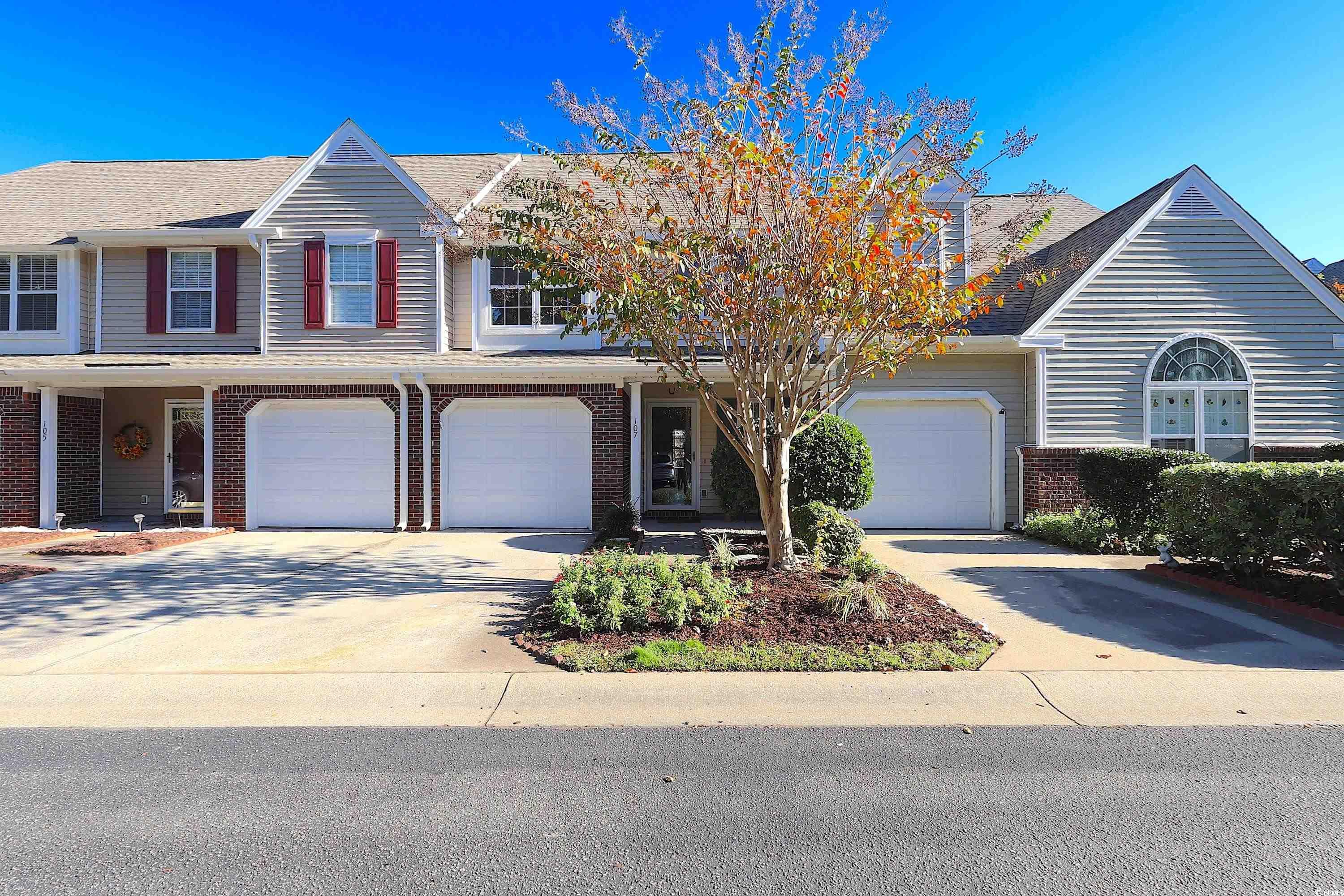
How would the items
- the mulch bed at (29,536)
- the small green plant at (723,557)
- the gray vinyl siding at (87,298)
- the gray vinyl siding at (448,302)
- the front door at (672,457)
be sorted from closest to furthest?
the small green plant at (723,557)
the mulch bed at (29,536)
the gray vinyl siding at (448,302)
the gray vinyl siding at (87,298)
the front door at (672,457)

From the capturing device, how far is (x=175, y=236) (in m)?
13.3

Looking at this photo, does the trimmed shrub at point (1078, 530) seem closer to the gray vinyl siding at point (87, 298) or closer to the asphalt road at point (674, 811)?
the asphalt road at point (674, 811)

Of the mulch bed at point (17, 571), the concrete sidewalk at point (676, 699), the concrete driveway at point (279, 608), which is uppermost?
the mulch bed at point (17, 571)

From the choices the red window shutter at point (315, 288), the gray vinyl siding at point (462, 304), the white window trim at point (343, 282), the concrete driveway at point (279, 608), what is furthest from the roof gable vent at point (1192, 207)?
the red window shutter at point (315, 288)

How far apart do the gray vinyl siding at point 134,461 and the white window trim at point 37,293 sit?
143cm

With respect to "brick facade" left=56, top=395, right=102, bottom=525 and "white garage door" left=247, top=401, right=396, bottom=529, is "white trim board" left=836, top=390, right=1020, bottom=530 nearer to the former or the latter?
"white garage door" left=247, top=401, right=396, bottom=529

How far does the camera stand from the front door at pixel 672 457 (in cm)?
1492

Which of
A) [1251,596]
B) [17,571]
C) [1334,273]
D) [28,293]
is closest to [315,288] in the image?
[28,293]

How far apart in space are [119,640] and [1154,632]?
8950 mm

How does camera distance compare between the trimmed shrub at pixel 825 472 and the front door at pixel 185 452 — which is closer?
the trimmed shrub at pixel 825 472

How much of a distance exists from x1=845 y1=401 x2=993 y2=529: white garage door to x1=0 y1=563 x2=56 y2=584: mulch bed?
467 inches

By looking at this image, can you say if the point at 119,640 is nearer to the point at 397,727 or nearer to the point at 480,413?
the point at 397,727

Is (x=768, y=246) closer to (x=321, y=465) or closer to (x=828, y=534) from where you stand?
(x=828, y=534)

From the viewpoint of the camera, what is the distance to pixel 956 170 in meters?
8.05
